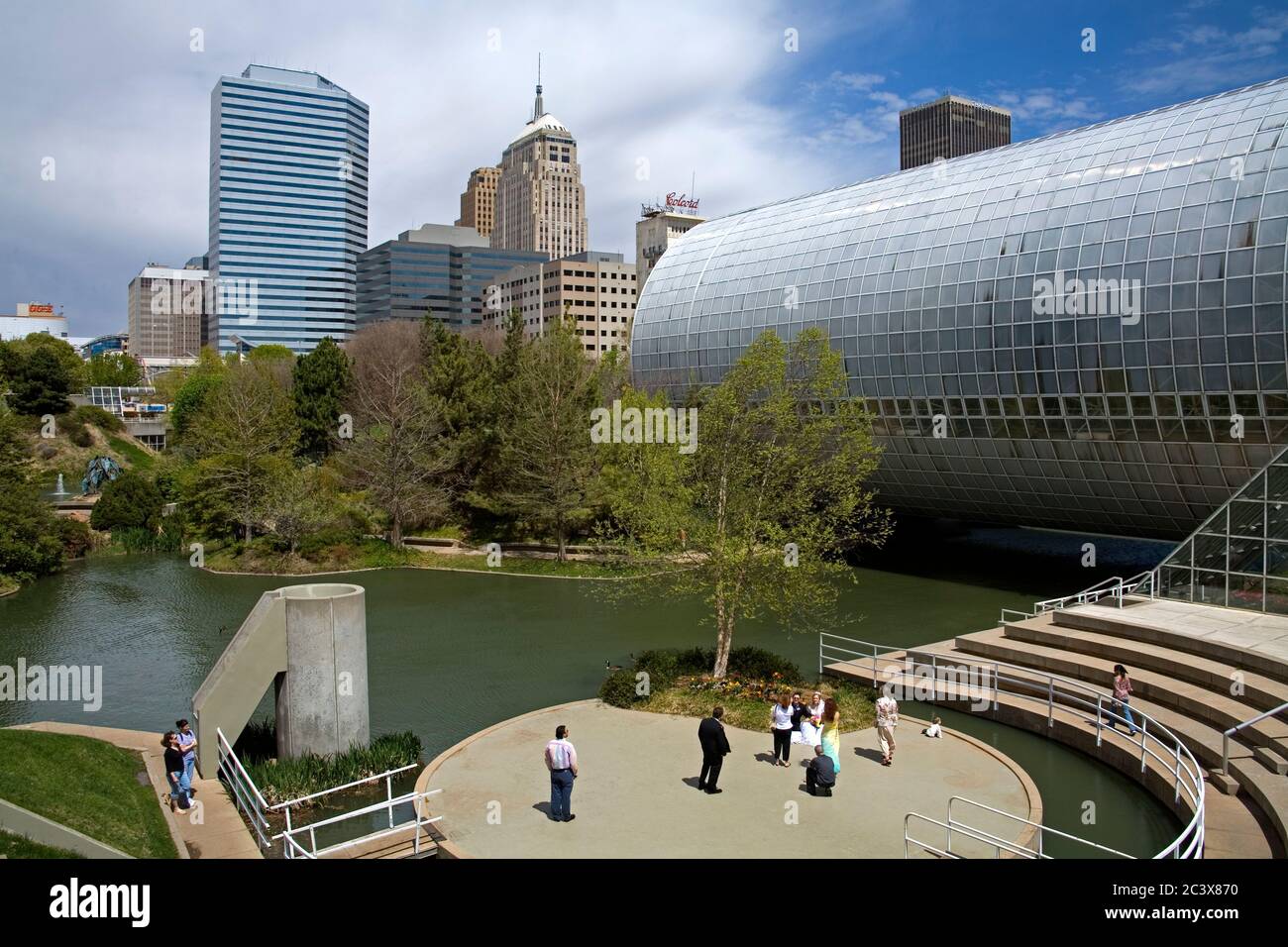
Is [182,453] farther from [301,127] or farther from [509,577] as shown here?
[301,127]

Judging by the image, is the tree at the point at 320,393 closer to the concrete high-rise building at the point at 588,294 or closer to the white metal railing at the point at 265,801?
the white metal railing at the point at 265,801

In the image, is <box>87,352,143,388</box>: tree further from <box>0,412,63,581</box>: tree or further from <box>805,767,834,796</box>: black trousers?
<box>805,767,834,796</box>: black trousers

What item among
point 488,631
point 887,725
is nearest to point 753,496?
point 887,725

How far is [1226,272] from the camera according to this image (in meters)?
30.6

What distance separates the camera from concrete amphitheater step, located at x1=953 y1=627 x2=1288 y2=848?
14641 mm

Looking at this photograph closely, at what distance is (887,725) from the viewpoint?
56.7 feet

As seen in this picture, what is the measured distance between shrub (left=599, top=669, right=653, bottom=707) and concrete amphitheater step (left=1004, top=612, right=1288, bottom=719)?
1014 cm

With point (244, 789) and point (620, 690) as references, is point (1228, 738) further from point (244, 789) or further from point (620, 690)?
→ point (244, 789)

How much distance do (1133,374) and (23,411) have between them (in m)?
78.9

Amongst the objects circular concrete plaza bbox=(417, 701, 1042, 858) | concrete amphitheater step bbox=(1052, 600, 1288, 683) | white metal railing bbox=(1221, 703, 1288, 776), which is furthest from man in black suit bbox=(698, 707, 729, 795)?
concrete amphitheater step bbox=(1052, 600, 1288, 683)

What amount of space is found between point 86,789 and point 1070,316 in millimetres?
32658

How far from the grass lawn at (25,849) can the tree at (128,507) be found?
41.7m

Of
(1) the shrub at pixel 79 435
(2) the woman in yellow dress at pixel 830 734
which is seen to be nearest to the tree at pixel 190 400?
(1) the shrub at pixel 79 435
